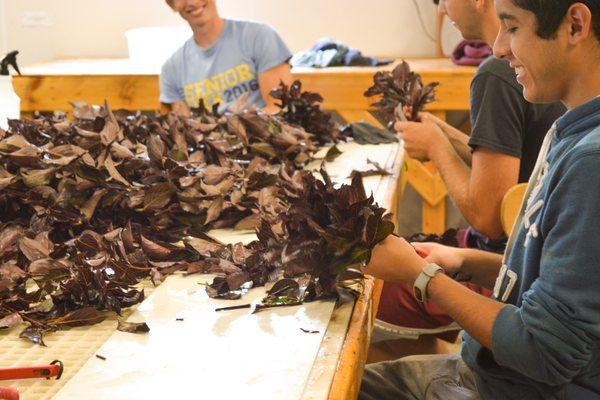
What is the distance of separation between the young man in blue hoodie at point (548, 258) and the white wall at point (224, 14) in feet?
14.6

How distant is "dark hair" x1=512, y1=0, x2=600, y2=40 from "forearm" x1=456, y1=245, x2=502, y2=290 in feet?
2.31

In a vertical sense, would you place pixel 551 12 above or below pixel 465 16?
above

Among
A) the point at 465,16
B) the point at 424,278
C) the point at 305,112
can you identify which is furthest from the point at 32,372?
the point at 305,112

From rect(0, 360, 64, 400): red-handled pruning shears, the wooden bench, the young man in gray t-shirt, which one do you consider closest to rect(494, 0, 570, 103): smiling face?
rect(0, 360, 64, 400): red-handled pruning shears

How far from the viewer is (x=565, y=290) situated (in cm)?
124

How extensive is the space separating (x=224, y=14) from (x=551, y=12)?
4955mm

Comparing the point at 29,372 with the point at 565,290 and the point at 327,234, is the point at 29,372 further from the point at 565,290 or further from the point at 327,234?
the point at 565,290

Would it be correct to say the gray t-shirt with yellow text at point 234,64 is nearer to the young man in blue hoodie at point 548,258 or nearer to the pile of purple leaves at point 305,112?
the pile of purple leaves at point 305,112

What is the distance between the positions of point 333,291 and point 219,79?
9.04ft

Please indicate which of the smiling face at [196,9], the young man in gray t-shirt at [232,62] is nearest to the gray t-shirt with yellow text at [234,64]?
the young man in gray t-shirt at [232,62]

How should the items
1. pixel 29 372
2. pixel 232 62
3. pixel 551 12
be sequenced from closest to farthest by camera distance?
pixel 29 372, pixel 551 12, pixel 232 62

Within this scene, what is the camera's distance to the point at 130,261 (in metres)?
1.56

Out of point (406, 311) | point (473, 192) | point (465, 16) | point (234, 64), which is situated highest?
point (465, 16)

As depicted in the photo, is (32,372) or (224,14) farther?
(224,14)
